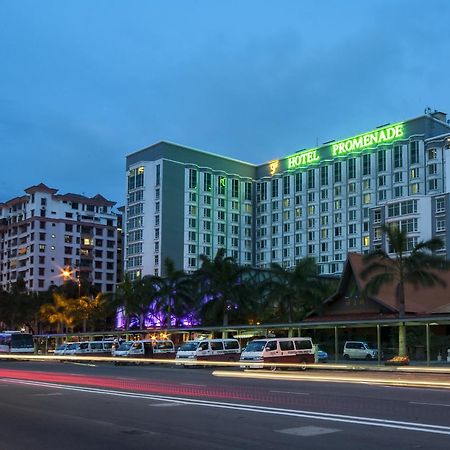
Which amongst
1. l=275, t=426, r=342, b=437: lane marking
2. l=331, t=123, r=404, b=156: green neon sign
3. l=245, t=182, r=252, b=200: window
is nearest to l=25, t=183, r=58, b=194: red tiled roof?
l=245, t=182, r=252, b=200: window

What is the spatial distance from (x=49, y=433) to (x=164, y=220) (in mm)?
112835

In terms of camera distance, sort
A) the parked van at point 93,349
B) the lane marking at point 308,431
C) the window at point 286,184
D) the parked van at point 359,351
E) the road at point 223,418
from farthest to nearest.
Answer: the window at point 286,184 → the parked van at point 93,349 → the parked van at point 359,351 → the lane marking at point 308,431 → the road at point 223,418

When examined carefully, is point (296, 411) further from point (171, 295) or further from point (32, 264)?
point (32, 264)

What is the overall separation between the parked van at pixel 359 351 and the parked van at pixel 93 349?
20.0m

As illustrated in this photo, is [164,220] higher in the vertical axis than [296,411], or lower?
higher

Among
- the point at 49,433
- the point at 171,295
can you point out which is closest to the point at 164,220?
the point at 171,295

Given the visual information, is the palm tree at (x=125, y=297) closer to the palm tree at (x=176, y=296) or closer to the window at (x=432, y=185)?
the palm tree at (x=176, y=296)

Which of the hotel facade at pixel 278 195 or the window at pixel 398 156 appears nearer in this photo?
the hotel facade at pixel 278 195

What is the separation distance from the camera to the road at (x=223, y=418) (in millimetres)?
10805

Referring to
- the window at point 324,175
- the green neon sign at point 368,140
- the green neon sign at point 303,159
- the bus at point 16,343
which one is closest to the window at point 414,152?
the green neon sign at point 368,140

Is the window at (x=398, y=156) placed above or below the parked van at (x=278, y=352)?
above

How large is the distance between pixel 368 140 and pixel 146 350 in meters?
78.0

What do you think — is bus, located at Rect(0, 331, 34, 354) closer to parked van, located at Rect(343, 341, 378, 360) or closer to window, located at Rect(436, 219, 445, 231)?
parked van, located at Rect(343, 341, 378, 360)

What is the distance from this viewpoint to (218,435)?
37.6ft
